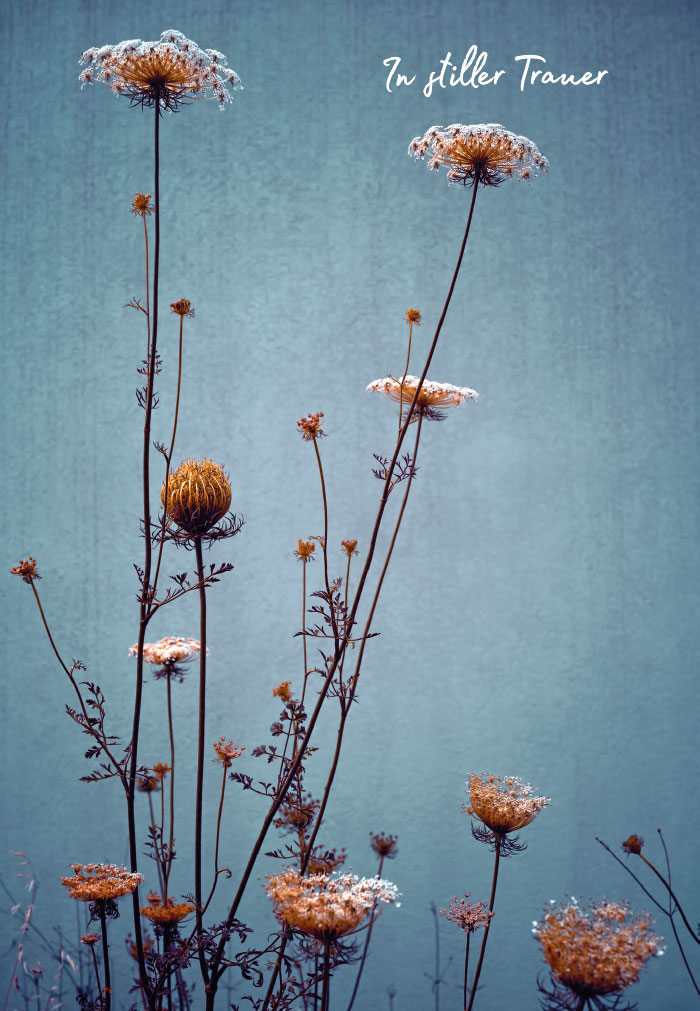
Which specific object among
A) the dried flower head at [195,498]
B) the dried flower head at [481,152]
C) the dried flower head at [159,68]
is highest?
the dried flower head at [159,68]

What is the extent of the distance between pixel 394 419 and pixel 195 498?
61.7 inches

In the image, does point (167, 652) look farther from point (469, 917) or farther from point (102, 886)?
point (469, 917)

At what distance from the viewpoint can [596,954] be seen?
0.75 metres

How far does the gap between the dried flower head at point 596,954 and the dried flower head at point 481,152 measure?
1013 mm

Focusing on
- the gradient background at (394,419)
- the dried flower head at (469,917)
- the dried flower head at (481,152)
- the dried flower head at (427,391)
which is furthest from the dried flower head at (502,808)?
the gradient background at (394,419)

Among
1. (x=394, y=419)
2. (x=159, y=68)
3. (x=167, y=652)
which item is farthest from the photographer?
(x=394, y=419)

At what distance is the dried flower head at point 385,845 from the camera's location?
6.12 ft

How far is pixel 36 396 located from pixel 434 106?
5.80 feet

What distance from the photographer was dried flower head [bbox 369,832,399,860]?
1.87 m

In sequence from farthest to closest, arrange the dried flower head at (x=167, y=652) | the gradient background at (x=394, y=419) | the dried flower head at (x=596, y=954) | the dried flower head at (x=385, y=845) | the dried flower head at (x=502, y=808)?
1. the gradient background at (x=394, y=419)
2. the dried flower head at (x=385, y=845)
3. the dried flower head at (x=167, y=652)
4. the dried flower head at (x=502, y=808)
5. the dried flower head at (x=596, y=954)

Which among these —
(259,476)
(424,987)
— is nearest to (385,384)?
(259,476)

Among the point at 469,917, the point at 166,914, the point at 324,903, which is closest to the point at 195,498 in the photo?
the point at 324,903

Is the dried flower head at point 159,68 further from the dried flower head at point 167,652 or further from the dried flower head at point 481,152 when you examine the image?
the dried flower head at point 167,652

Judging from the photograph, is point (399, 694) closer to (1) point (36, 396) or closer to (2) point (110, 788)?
(2) point (110, 788)
